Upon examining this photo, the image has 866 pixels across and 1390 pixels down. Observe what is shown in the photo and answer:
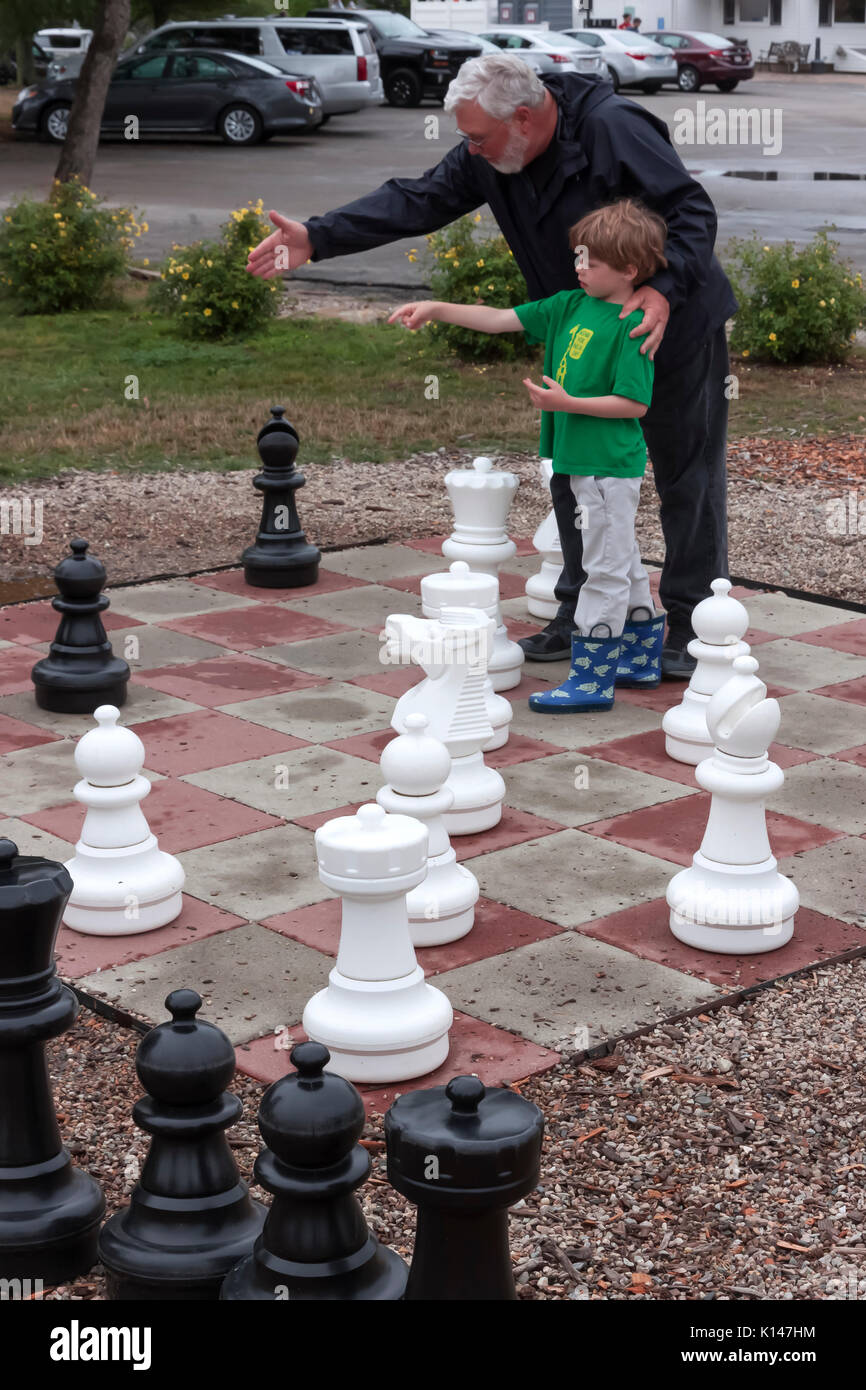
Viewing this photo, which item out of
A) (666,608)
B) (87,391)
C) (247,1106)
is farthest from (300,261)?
(87,391)

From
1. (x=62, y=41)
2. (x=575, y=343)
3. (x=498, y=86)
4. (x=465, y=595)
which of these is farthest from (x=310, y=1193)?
(x=62, y=41)

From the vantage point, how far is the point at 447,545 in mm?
5383

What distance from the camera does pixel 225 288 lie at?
36.2ft

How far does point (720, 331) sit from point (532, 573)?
1.60 m

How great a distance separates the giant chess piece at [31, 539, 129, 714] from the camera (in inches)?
194

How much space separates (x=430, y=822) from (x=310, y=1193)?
1.50 meters

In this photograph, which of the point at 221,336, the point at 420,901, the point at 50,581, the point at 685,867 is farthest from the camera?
the point at 221,336

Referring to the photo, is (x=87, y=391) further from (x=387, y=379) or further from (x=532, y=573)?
(x=532, y=573)

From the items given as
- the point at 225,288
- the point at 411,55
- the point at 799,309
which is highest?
the point at 411,55

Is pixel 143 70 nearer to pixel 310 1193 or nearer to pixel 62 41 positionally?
pixel 62 41

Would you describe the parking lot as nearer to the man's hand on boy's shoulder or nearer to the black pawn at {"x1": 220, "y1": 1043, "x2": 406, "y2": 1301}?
the man's hand on boy's shoulder

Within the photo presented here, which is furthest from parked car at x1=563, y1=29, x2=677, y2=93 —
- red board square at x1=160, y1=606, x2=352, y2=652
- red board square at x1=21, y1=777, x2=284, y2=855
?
red board square at x1=21, y1=777, x2=284, y2=855

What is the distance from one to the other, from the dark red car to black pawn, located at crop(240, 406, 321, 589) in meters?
29.0

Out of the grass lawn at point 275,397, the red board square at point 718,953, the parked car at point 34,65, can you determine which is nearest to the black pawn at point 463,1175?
the red board square at point 718,953
